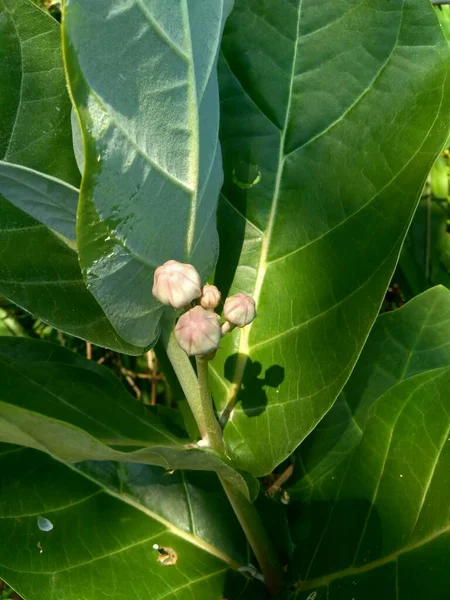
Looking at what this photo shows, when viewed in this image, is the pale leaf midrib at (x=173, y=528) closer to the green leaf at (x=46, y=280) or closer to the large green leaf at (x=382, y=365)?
the large green leaf at (x=382, y=365)

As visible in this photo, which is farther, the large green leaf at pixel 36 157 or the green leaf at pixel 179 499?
the green leaf at pixel 179 499

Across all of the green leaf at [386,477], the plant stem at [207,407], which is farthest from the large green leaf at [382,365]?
the plant stem at [207,407]

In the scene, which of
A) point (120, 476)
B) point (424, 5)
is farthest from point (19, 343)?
point (424, 5)

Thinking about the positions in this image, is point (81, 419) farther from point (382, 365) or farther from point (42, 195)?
point (382, 365)

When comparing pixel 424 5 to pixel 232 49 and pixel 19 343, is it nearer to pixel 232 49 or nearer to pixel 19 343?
pixel 232 49

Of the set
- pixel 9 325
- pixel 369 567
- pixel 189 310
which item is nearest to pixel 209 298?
pixel 189 310

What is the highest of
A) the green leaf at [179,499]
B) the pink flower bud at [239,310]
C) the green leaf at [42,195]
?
the green leaf at [42,195]
